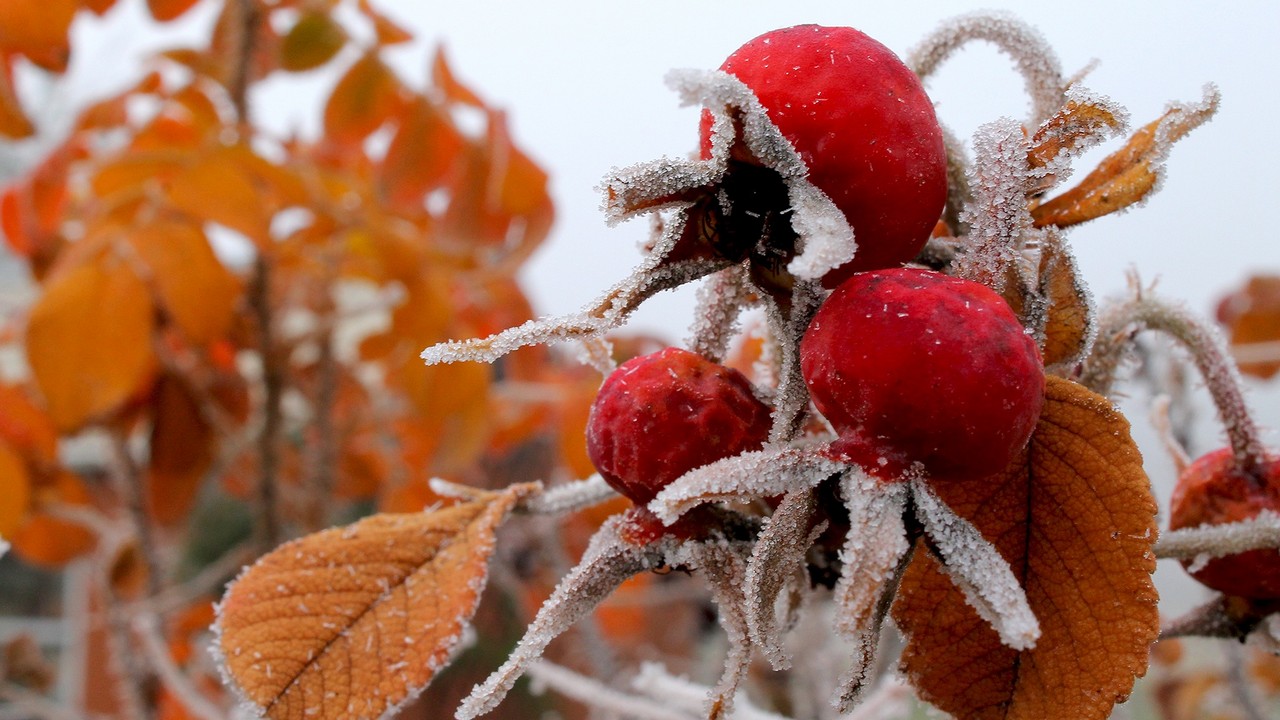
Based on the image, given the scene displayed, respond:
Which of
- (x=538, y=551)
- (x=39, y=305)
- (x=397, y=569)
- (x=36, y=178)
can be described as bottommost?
(x=538, y=551)

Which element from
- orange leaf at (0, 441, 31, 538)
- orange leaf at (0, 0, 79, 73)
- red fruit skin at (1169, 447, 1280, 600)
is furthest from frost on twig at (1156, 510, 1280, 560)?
orange leaf at (0, 0, 79, 73)

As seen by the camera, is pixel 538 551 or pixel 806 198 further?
pixel 538 551

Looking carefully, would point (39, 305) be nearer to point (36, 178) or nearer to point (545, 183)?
point (36, 178)

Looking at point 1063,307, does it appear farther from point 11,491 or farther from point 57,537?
point 57,537

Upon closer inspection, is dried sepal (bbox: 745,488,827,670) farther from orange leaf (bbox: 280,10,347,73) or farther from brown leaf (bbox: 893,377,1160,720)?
orange leaf (bbox: 280,10,347,73)

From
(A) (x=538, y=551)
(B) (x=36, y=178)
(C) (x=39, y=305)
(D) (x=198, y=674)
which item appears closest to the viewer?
(C) (x=39, y=305)

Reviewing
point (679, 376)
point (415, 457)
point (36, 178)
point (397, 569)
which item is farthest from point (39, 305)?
point (415, 457)
